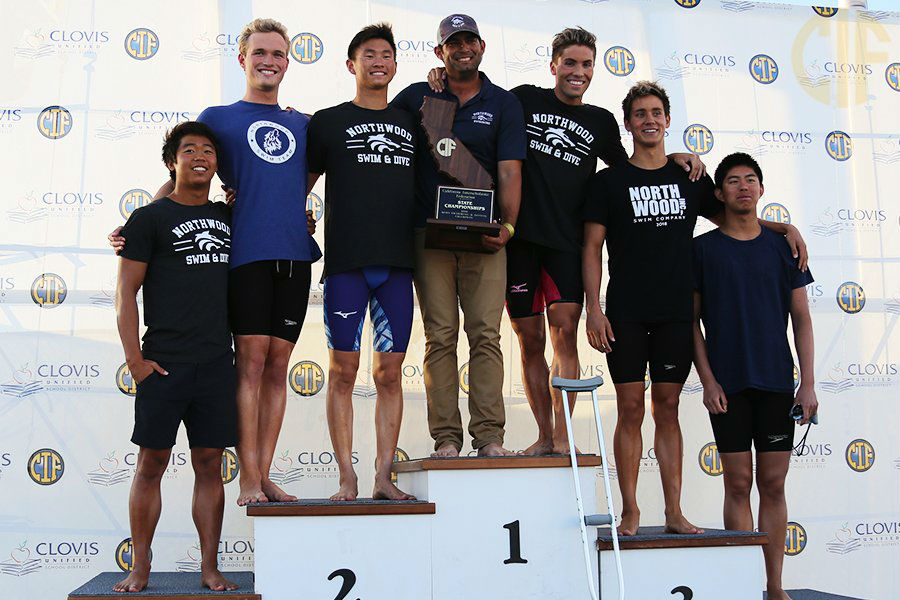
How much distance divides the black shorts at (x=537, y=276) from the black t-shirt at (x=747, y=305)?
1.71ft

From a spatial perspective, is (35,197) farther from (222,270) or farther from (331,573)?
(331,573)

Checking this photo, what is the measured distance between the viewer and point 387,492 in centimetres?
330

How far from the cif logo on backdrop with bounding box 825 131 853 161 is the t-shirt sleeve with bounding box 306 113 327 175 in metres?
2.94

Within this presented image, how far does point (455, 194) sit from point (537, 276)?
52cm

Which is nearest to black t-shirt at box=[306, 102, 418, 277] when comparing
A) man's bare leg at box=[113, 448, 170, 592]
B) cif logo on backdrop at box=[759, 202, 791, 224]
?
man's bare leg at box=[113, 448, 170, 592]

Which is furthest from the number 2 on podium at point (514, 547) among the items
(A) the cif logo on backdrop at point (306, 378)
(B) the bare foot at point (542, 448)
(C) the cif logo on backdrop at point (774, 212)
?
(C) the cif logo on backdrop at point (774, 212)

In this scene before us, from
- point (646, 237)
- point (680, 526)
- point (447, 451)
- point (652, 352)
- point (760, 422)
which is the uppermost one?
point (646, 237)

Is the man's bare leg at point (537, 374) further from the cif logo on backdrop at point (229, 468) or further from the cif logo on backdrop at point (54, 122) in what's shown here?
the cif logo on backdrop at point (54, 122)

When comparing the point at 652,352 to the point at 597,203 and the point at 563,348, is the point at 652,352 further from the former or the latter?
the point at 597,203

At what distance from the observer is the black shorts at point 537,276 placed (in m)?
3.58

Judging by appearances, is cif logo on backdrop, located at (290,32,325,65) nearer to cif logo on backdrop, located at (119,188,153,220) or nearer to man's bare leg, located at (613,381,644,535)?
cif logo on backdrop, located at (119,188,153,220)

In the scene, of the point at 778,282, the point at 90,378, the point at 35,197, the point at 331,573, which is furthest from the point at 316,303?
the point at 778,282

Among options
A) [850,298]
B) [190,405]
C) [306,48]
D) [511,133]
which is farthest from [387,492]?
[850,298]

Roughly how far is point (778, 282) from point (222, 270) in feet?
7.06
